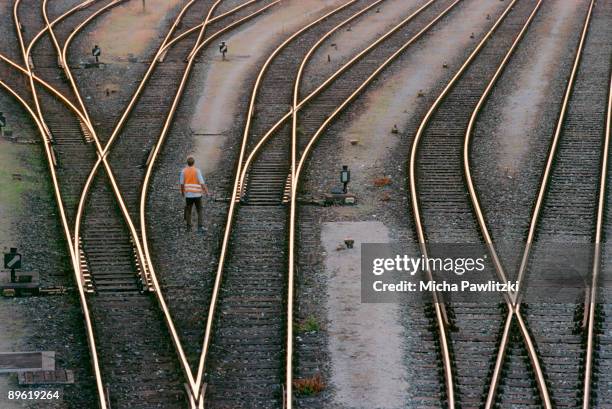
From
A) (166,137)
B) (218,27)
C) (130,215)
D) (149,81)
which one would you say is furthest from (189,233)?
(218,27)

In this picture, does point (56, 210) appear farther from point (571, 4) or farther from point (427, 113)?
point (571, 4)

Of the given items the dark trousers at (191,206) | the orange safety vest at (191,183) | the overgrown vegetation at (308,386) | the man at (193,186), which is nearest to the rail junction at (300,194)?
the overgrown vegetation at (308,386)

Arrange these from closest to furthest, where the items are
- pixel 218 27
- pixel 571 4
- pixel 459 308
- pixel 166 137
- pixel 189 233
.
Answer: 1. pixel 459 308
2. pixel 189 233
3. pixel 166 137
4. pixel 218 27
5. pixel 571 4

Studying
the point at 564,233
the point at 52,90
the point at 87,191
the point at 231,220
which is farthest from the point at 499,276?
the point at 52,90

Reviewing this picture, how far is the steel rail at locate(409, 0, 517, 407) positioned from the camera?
52.1 ft

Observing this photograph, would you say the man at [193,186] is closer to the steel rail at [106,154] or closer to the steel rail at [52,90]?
the steel rail at [106,154]

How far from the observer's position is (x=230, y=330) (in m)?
17.1

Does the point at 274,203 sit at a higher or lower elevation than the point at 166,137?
lower

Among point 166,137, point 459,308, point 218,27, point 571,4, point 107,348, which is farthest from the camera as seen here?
point 571,4

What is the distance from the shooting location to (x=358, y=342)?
16812 mm

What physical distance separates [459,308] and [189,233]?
4943mm

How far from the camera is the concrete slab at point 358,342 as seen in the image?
50.3ft

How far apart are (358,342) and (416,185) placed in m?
6.89

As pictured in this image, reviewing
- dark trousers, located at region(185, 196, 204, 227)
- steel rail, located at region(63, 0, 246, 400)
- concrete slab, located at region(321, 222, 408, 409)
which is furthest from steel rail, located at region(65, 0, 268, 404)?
concrete slab, located at region(321, 222, 408, 409)
